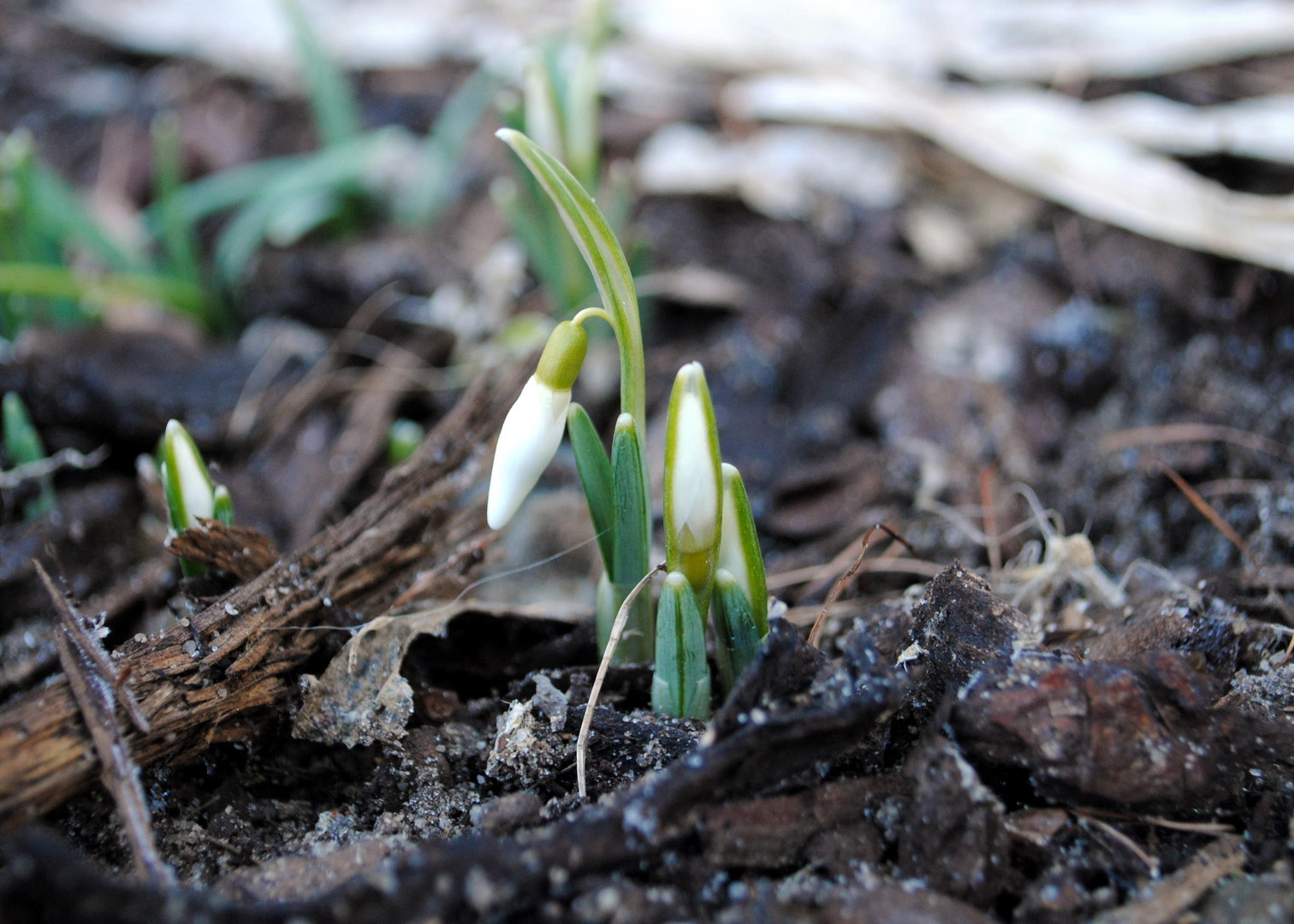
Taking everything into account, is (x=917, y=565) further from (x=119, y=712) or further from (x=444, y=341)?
(x=444, y=341)

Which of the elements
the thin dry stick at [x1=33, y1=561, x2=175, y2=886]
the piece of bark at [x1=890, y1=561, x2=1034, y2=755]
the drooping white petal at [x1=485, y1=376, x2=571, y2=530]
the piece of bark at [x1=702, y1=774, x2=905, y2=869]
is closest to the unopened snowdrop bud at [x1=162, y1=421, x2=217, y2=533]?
the thin dry stick at [x1=33, y1=561, x2=175, y2=886]

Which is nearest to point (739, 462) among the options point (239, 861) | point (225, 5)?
point (239, 861)

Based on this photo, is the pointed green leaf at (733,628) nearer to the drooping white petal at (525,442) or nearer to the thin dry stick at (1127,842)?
the drooping white petal at (525,442)

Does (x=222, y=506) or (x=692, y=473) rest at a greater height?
(x=692, y=473)

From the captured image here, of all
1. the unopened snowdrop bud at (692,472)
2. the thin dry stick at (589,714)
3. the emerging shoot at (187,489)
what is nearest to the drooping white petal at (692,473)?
the unopened snowdrop bud at (692,472)

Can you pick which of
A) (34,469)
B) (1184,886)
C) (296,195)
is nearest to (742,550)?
(1184,886)

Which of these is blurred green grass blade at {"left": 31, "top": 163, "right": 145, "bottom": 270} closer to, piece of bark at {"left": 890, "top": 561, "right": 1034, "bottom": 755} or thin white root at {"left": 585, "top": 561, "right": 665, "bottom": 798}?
thin white root at {"left": 585, "top": 561, "right": 665, "bottom": 798}

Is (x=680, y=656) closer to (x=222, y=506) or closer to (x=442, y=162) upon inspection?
(x=222, y=506)
